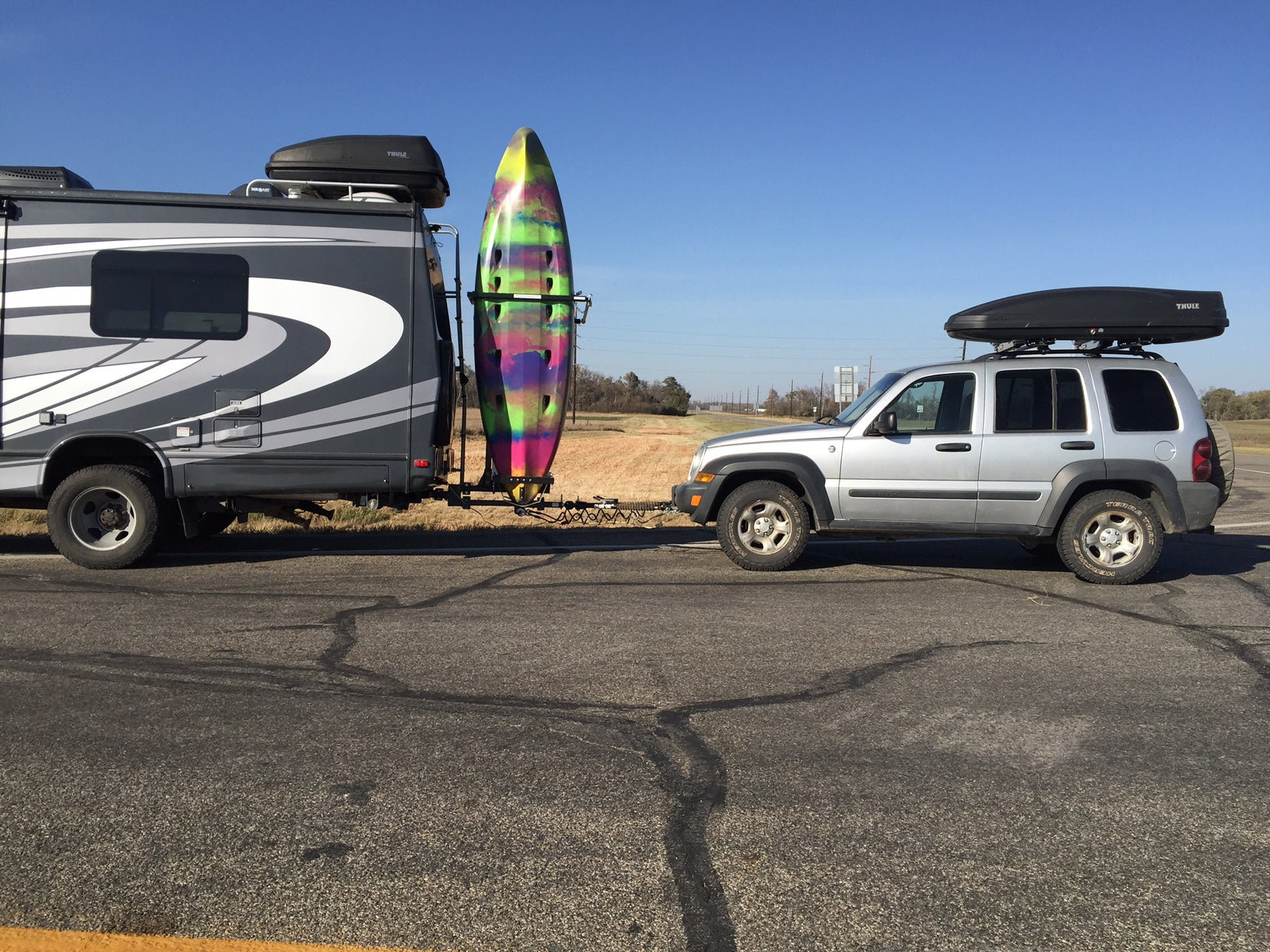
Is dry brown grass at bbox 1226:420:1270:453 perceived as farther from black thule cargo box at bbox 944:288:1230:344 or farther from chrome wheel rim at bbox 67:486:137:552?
chrome wheel rim at bbox 67:486:137:552

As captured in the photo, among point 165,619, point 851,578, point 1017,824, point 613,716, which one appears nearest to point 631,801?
point 613,716

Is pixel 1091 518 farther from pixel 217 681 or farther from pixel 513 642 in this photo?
pixel 217 681

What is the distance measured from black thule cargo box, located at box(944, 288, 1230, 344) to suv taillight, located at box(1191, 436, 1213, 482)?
99 cm

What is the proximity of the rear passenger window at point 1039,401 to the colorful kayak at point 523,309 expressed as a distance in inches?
162

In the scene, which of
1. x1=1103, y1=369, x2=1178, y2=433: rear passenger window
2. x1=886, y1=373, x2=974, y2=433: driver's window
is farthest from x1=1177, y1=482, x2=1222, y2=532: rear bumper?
x1=886, y1=373, x2=974, y2=433: driver's window

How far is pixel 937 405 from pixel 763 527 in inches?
75.7

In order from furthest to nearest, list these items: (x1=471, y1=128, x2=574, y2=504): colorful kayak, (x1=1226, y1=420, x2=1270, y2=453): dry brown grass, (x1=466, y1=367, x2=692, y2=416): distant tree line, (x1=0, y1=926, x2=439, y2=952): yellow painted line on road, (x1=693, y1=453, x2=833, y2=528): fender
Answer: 1. (x1=466, y1=367, x2=692, y2=416): distant tree line
2. (x1=1226, y1=420, x2=1270, y2=453): dry brown grass
3. (x1=471, y1=128, x2=574, y2=504): colorful kayak
4. (x1=693, y1=453, x2=833, y2=528): fender
5. (x1=0, y1=926, x2=439, y2=952): yellow painted line on road

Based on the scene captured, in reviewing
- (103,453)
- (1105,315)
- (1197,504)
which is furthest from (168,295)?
(1197,504)

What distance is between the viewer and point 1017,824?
3.81 m

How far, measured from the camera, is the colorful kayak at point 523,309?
987 cm

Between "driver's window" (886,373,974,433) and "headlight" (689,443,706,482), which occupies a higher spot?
"driver's window" (886,373,974,433)

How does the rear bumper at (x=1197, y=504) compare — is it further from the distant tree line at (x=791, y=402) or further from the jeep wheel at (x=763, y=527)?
the distant tree line at (x=791, y=402)

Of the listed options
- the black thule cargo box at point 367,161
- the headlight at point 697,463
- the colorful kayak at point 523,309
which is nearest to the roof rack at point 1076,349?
the headlight at point 697,463

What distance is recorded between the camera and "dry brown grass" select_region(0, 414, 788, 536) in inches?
496
